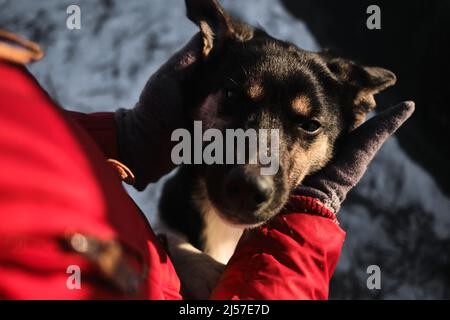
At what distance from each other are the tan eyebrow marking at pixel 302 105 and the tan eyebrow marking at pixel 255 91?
0.13m

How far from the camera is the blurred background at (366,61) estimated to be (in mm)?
2502

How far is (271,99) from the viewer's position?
171cm

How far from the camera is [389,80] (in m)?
1.92

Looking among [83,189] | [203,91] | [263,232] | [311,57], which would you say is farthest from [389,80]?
[83,189]

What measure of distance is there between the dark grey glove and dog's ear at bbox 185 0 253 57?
71cm

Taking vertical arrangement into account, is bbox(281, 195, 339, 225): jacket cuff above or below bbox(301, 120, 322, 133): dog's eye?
below

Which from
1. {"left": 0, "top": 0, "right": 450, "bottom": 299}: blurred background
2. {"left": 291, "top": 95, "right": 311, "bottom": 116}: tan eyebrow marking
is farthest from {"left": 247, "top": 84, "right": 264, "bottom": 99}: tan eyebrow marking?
{"left": 0, "top": 0, "right": 450, "bottom": 299}: blurred background

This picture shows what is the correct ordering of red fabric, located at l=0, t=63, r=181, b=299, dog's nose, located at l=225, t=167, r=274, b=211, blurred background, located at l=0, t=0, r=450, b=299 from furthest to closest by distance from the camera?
blurred background, located at l=0, t=0, r=450, b=299
dog's nose, located at l=225, t=167, r=274, b=211
red fabric, located at l=0, t=63, r=181, b=299

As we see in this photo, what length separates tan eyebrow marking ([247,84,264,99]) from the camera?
1.70 meters

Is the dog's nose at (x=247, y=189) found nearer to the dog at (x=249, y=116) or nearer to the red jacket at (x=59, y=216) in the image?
the dog at (x=249, y=116)

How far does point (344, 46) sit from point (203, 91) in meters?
1.53

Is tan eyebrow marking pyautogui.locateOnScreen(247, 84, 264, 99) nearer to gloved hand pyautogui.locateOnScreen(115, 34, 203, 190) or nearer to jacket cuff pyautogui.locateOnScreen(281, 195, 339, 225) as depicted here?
gloved hand pyautogui.locateOnScreen(115, 34, 203, 190)

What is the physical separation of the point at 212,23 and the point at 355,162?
874 millimetres

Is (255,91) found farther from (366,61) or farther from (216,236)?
(366,61)
